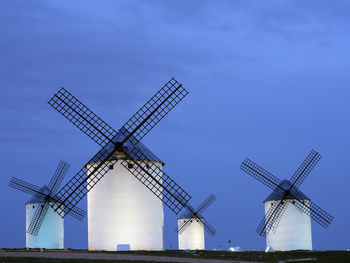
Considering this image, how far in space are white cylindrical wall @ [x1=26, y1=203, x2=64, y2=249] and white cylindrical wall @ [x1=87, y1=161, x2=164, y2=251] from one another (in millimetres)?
9977

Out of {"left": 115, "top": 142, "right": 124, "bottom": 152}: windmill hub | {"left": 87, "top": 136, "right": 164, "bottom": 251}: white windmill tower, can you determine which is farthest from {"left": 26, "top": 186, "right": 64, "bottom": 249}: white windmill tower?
{"left": 115, "top": 142, "right": 124, "bottom": 152}: windmill hub

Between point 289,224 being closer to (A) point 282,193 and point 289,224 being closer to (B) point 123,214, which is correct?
(A) point 282,193

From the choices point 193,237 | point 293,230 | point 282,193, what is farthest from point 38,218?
point 293,230

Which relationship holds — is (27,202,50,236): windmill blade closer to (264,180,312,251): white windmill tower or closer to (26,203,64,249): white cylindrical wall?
(26,203,64,249): white cylindrical wall

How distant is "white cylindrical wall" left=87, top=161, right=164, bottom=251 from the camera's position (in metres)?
39.1

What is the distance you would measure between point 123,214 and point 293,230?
16.6 m

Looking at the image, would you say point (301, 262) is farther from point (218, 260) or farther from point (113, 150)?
point (113, 150)

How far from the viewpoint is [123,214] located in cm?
3916

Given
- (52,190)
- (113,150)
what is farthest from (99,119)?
(52,190)

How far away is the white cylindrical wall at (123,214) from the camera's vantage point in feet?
128

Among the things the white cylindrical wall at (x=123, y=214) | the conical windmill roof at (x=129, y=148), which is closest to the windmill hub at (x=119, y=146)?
the conical windmill roof at (x=129, y=148)

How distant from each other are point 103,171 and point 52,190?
10023 mm

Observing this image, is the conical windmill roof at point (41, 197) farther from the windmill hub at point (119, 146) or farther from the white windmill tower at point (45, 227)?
the windmill hub at point (119, 146)

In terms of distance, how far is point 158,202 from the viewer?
40.0 meters
